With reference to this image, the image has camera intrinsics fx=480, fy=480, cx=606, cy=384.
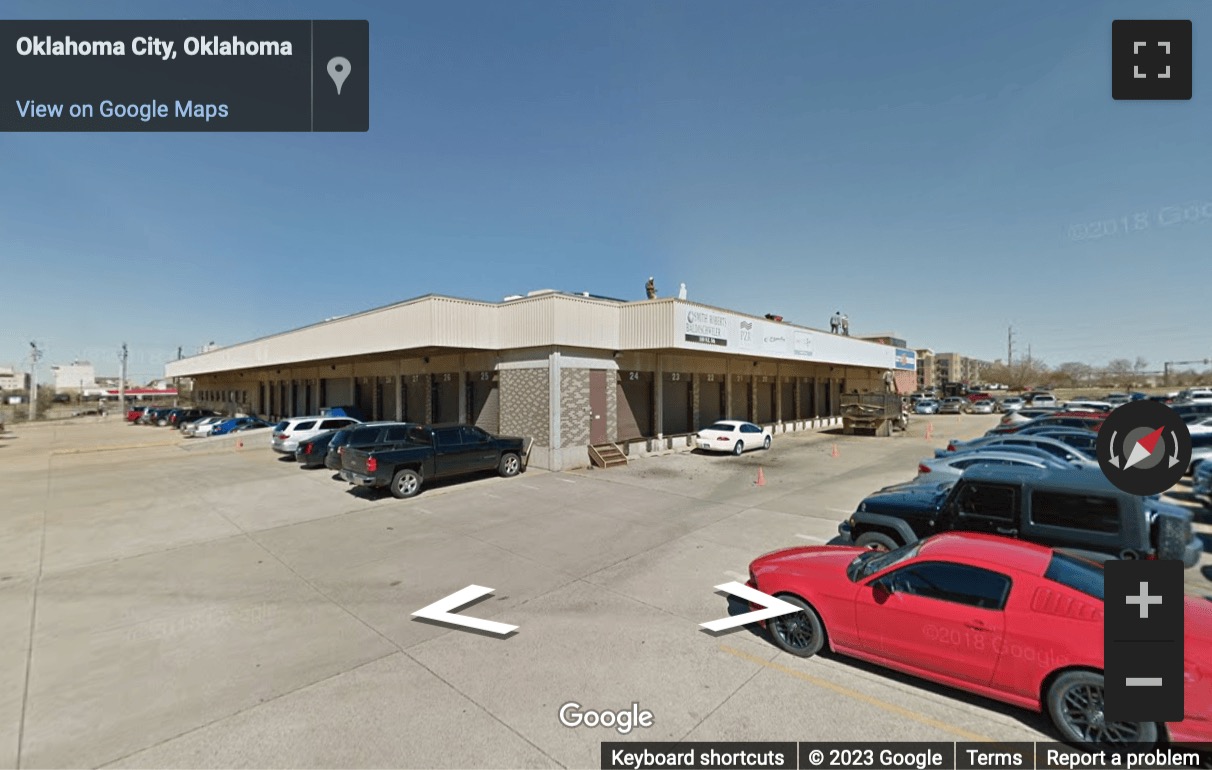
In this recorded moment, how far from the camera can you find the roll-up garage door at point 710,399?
23297mm

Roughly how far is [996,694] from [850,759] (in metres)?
1.42

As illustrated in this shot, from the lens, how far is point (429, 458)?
13164mm

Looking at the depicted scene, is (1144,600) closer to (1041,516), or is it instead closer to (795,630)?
(795,630)

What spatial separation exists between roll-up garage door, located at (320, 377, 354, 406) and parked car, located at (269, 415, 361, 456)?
821 centimetres

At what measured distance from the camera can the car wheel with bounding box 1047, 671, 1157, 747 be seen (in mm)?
3416

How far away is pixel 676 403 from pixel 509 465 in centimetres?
933

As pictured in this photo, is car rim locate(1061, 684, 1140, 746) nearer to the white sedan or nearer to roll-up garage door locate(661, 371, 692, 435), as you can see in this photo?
the white sedan

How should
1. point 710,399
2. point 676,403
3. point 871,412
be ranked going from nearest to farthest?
point 676,403, point 710,399, point 871,412

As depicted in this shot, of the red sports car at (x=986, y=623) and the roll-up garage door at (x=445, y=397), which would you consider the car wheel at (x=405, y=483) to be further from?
the red sports car at (x=986, y=623)

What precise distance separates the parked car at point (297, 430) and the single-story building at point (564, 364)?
311 cm

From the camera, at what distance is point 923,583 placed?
164 inches

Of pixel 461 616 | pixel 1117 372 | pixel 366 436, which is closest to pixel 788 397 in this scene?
pixel 366 436

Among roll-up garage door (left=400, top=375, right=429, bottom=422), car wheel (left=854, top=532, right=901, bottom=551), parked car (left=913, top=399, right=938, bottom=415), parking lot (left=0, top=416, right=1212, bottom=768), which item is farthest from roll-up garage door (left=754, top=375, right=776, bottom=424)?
parked car (left=913, top=399, right=938, bottom=415)

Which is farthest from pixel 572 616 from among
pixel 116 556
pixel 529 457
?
pixel 529 457
